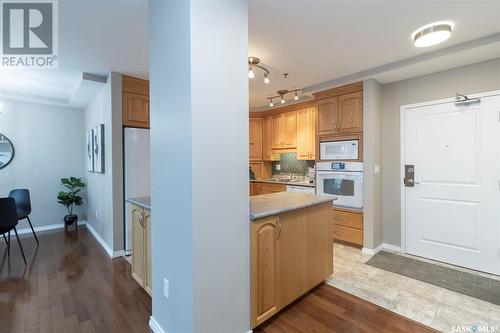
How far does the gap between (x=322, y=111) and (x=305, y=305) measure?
9.27 feet

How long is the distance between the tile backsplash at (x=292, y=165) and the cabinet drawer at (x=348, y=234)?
5.09 ft

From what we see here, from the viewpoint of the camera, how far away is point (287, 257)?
1.97 m

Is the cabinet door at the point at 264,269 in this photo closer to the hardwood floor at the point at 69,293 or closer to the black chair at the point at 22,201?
the hardwood floor at the point at 69,293

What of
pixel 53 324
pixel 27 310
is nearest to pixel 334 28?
pixel 53 324

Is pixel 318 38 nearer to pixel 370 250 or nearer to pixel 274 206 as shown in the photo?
pixel 274 206

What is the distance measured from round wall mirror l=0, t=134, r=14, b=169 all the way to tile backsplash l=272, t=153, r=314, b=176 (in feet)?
16.8

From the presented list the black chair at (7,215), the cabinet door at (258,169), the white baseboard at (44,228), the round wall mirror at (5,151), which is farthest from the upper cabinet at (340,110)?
the round wall mirror at (5,151)

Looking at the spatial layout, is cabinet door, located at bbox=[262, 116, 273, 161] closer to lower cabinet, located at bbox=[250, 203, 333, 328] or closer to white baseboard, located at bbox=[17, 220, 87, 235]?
lower cabinet, located at bbox=[250, 203, 333, 328]

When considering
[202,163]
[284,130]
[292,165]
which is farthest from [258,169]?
[202,163]

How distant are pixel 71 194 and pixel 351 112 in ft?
16.8

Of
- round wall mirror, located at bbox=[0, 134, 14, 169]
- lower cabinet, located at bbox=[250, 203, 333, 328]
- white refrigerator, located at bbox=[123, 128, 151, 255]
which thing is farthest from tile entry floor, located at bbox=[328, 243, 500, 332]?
round wall mirror, located at bbox=[0, 134, 14, 169]

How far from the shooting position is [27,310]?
2.07 metres

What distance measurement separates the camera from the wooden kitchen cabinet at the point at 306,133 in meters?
4.32

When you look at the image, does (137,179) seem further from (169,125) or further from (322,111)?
(322,111)
